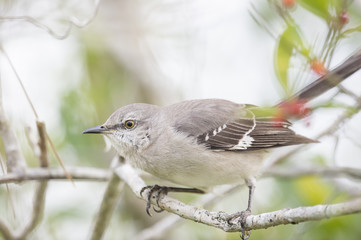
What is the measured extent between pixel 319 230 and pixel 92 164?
2695 millimetres

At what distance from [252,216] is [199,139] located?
4.51 ft

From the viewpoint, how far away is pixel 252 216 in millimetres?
2619

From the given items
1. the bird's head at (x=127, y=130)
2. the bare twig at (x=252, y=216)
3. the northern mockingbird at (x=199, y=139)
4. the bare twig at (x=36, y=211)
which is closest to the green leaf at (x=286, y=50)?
the bare twig at (x=252, y=216)

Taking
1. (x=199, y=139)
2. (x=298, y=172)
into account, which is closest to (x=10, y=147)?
(x=199, y=139)

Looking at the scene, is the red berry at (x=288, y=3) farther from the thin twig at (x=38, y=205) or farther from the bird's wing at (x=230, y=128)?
the thin twig at (x=38, y=205)

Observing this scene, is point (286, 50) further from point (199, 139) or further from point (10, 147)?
point (10, 147)

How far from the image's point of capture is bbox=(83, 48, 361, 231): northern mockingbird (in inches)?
146

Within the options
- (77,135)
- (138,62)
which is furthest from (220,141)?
(138,62)

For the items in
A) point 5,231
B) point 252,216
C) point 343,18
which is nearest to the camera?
point 343,18

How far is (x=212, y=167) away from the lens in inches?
148

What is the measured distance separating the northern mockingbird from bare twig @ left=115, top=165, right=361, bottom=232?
0.61 feet

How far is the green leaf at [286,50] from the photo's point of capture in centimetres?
264

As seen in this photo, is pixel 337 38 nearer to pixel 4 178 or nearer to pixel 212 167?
pixel 212 167

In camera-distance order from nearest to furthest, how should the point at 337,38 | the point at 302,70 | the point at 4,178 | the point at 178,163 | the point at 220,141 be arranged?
the point at 337,38, the point at 302,70, the point at 4,178, the point at 178,163, the point at 220,141
